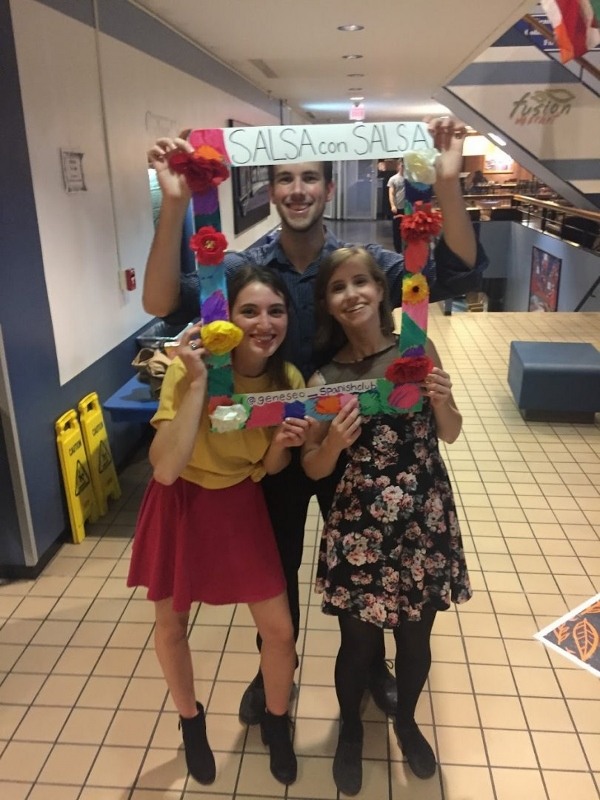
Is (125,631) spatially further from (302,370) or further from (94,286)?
(94,286)

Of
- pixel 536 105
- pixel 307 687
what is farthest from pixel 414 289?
pixel 536 105

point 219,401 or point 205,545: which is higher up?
point 219,401

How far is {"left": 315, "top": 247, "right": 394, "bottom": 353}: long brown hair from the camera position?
1596 millimetres

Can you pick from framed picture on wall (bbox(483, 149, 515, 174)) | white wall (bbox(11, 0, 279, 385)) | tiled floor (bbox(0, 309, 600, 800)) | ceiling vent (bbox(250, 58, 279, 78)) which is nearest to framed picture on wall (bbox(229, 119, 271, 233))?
ceiling vent (bbox(250, 58, 279, 78))

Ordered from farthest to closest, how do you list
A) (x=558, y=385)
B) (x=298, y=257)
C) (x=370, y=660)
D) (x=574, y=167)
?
1. (x=574, y=167)
2. (x=558, y=385)
3. (x=370, y=660)
4. (x=298, y=257)

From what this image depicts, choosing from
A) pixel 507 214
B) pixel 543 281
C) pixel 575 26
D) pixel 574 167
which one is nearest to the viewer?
pixel 575 26

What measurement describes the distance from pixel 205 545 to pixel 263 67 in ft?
18.3

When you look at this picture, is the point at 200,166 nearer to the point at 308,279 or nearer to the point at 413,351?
the point at 308,279

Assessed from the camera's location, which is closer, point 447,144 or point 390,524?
point 447,144

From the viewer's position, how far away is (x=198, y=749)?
1887 mm

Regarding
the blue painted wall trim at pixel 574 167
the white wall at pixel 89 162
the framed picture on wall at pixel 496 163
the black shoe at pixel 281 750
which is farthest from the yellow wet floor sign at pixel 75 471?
the framed picture on wall at pixel 496 163

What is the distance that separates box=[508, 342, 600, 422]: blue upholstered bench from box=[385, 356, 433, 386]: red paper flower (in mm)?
3089

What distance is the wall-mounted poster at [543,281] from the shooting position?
8.49m

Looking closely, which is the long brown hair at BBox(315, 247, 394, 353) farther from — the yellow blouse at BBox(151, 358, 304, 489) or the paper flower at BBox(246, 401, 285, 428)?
the paper flower at BBox(246, 401, 285, 428)
